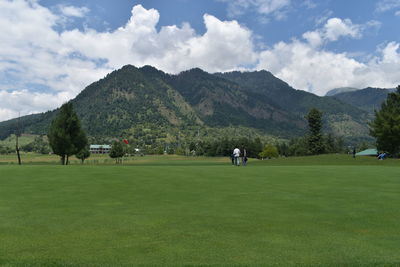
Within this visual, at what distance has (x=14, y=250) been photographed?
9.34 meters

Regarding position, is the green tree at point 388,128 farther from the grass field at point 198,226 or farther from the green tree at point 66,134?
the green tree at point 66,134

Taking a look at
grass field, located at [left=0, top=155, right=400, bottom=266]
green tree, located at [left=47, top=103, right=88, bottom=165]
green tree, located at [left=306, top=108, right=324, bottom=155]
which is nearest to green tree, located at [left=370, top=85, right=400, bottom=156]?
green tree, located at [left=306, top=108, right=324, bottom=155]

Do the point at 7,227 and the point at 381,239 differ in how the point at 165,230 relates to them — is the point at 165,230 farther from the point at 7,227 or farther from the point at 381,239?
the point at 381,239

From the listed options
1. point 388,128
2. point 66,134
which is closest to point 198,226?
point 66,134

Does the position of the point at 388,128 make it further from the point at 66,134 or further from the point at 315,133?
the point at 66,134

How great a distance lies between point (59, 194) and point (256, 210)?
37.1 feet

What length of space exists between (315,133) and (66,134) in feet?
271

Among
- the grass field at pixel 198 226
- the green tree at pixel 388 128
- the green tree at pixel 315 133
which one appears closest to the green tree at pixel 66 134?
the grass field at pixel 198 226

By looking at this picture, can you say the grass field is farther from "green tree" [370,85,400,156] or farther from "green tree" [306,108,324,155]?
"green tree" [306,108,324,155]

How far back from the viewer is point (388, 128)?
73250 millimetres

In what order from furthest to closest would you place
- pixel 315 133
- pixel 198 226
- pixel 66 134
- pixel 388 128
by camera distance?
pixel 315 133 → pixel 66 134 → pixel 388 128 → pixel 198 226

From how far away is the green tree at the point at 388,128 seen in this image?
73.1 meters

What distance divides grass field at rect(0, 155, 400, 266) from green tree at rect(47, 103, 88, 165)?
5791 cm

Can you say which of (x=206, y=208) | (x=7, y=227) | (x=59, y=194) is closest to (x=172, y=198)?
(x=206, y=208)
